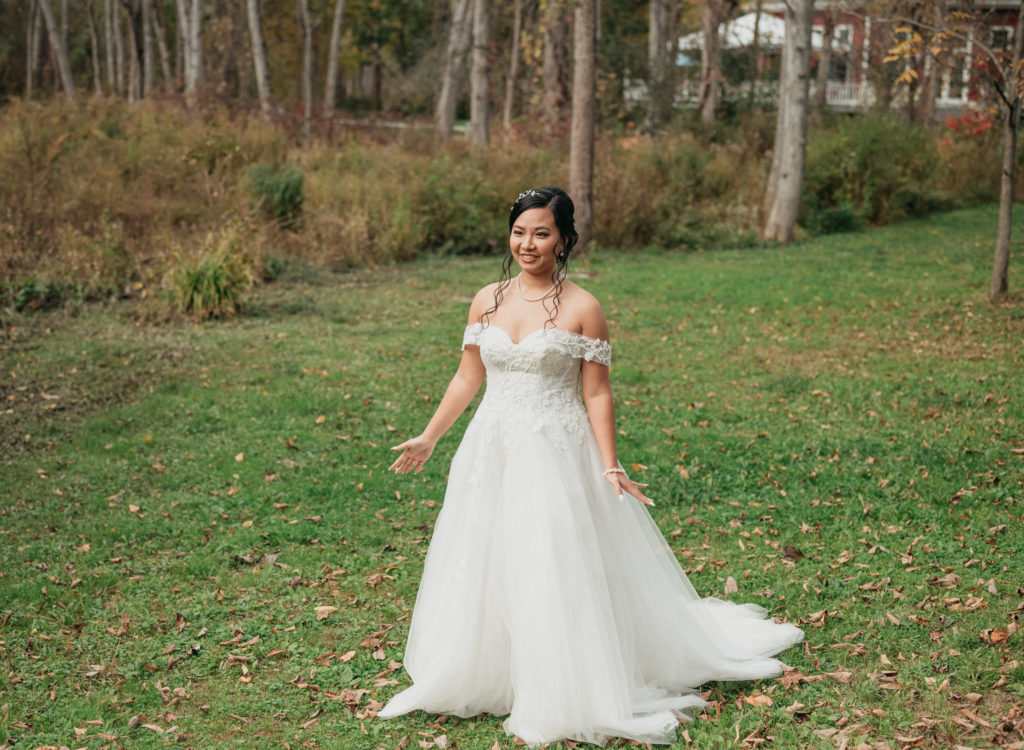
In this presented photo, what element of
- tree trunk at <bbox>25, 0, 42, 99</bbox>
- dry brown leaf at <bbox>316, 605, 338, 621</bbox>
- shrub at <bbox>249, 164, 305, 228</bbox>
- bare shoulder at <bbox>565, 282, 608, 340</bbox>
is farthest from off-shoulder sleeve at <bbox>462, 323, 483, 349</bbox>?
tree trunk at <bbox>25, 0, 42, 99</bbox>

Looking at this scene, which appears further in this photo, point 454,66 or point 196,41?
point 454,66

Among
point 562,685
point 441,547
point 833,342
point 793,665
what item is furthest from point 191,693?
point 833,342

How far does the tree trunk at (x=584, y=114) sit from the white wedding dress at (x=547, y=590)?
1178 centimetres

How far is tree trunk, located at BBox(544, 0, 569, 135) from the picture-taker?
24078 mm

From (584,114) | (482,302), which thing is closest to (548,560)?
(482,302)

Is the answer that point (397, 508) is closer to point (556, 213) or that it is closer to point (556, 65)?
point (556, 213)

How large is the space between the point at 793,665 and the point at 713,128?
68.9 ft

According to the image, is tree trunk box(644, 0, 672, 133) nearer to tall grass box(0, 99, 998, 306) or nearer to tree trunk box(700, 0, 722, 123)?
tree trunk box(700, 0, 722, 123)

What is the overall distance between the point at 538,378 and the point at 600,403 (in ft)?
0.93

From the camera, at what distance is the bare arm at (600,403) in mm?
4070

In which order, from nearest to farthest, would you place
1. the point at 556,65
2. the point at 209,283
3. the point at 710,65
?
the point at 209,283
the point at 556,65
the point at 710,65

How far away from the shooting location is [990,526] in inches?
236

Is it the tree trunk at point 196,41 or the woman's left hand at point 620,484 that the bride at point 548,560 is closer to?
the woman's left hand at point 620,484

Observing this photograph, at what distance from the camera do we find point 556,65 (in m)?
25.1
